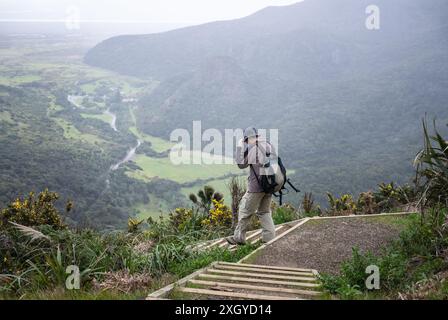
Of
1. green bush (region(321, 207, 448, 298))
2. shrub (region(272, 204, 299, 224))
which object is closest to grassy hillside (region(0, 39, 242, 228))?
shrub (region(272, 204, 299, 224))

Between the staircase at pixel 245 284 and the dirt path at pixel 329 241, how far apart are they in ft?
2.04

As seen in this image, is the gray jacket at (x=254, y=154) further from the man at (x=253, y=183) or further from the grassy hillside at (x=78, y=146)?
the grassy hillside at (x=78, y=146)

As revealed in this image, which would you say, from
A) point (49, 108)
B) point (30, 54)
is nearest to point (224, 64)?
point (30, 54)

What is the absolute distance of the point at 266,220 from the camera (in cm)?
710

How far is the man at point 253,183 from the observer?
21.2 feet

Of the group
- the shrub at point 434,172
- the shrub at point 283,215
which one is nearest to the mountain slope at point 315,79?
the shrub at point 283,215

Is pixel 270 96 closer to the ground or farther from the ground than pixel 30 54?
closer to the ground

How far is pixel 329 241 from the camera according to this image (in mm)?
7105

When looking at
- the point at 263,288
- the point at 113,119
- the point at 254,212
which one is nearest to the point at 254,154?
the point at 254,212

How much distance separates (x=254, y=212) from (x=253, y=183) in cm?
44

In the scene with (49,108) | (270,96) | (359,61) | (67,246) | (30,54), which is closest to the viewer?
(67,246)

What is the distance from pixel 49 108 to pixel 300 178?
4295 centimetres

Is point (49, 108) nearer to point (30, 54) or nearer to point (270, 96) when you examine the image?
point (30, 54)

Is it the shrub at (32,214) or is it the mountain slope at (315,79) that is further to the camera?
the mountain slope at (315,79)
